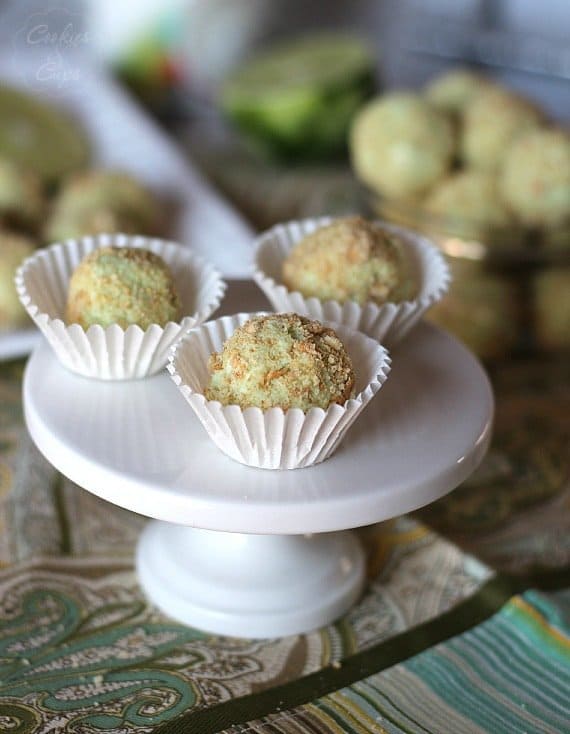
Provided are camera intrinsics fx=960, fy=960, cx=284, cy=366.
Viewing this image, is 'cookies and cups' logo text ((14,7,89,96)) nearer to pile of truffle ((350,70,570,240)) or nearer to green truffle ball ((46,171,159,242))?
green truffle ball ((46,171,159,242))

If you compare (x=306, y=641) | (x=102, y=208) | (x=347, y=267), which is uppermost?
(x=347, y=267)

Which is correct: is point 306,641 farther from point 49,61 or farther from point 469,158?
point 49,61

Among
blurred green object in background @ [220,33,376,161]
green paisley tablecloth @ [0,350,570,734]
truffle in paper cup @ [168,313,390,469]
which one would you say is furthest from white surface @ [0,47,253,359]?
truffle in paper cup @ [168,313,390,469]

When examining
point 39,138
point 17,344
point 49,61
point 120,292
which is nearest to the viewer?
point 120,292

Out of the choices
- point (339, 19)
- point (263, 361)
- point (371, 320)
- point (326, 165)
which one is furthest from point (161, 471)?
point (339, 19)

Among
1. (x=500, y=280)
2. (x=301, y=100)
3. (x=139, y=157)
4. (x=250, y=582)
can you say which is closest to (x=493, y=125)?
(x=500, y=280)

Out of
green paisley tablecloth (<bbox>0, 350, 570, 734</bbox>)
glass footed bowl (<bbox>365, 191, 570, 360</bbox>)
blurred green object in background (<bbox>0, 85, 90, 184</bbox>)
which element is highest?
blurred green object in background (<bbox>0, 85, 90, 184</bbox>)
